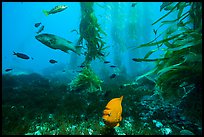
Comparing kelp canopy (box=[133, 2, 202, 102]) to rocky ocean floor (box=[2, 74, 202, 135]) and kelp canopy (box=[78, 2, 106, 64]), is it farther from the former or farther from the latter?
kelp canopy (box=[78, 2, 106, 64])

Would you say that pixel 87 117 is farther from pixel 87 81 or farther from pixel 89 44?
pixel 89 44

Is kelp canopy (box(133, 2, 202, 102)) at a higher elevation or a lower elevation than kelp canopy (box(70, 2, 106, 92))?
lower

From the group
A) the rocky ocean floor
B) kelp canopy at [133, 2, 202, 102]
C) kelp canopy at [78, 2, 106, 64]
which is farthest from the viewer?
kelp canopy at [78, 2, 106, 64]

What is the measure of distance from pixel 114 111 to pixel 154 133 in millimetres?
2025

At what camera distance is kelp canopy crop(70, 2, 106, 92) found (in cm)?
977

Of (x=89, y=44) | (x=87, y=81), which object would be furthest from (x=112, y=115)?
(x=89, y=44)

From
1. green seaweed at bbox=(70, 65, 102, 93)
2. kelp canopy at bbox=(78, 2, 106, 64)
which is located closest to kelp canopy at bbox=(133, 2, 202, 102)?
kelp canopy at bbox=(78, 2, 106, 64)

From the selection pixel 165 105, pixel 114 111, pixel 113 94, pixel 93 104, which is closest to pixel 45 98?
pixel 93 104

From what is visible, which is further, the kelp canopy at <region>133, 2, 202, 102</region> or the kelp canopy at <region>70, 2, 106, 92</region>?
the kelp canopy at <region>70, 2, 106, 92</region>

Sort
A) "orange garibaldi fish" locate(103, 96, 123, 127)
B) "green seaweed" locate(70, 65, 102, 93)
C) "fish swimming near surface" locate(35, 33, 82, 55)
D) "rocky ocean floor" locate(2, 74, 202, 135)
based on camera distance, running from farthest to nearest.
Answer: "green seaweed" locate(70, 65, 102, 93) → "fish swimming near surface" locate(35, 33, 82, 55) → "rocky ocean floor" locate(2, 74, 202, 135) → "orange garibaldi fish" locate(103, 96, 123, 127)

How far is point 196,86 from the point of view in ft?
18.8

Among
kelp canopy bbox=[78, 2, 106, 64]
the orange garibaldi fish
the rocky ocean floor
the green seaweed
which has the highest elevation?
kelp canopy bbox=[78, 2, 106, 64]

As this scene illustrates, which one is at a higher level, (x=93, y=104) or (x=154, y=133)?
(x=93, y=104)

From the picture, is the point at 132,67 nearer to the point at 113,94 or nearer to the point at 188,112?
the point at 113,94
